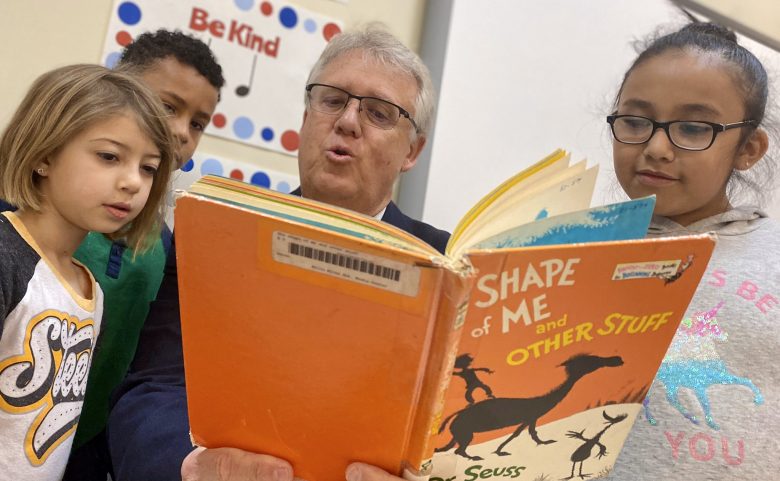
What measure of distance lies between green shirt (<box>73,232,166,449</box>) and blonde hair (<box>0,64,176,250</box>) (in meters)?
0.15

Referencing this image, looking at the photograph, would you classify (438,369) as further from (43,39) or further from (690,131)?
(43,39)

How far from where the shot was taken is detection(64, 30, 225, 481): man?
1.04m

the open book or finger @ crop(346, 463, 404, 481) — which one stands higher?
the open book

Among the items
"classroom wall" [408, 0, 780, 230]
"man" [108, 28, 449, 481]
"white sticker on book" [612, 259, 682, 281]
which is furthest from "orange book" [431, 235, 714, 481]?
"classroom wall" [408, 0, 780, 230]

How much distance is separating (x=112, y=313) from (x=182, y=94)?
0.50 meters

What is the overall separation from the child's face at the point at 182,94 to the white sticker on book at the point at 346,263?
0.83 m

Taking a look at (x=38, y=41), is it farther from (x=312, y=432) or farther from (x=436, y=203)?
(x=312, y=432)

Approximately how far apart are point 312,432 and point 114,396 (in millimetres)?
501

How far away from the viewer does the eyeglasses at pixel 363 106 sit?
3.81 ft

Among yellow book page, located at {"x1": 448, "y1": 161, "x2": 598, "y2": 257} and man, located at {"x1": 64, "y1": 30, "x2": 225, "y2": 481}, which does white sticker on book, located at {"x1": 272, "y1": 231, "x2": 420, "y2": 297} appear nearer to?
yellow book page, located at {"x1": 448, "y1": 161, "x2": 598, "y2": 257}

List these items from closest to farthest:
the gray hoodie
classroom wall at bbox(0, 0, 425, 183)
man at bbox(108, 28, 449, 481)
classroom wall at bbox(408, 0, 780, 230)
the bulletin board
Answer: the gray hoodie, man at bbox(108, 28, 449, 481), classroom wall at bbox(0, 0, 425, 183), the bulletin board, classroom wall at bbox(408, 0, 780, 230)

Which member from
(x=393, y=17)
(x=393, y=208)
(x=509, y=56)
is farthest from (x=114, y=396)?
(x=509, y=56)

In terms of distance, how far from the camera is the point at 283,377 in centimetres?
56

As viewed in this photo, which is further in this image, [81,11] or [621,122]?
[81,11]
